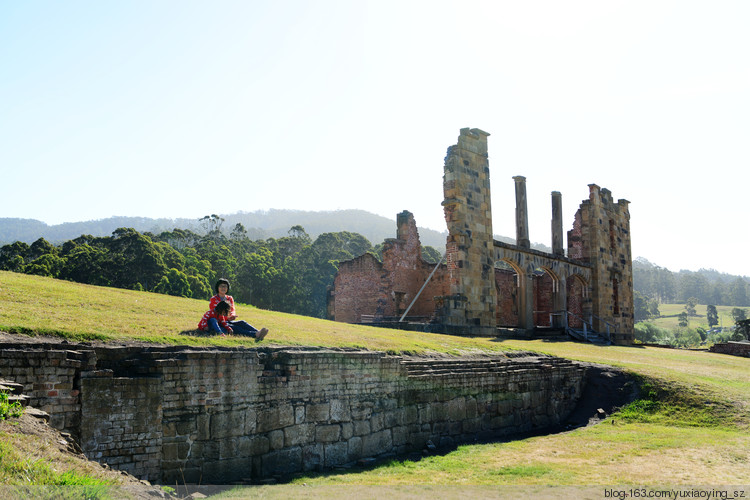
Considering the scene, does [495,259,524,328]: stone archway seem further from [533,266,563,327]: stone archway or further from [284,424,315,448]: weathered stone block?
[284,424,315,448]: weathered stone block

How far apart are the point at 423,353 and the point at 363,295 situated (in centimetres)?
1566

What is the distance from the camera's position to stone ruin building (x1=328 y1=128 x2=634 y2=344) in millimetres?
21328

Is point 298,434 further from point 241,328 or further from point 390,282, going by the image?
point 390,282

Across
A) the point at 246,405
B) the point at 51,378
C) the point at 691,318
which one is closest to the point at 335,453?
the point at 246,405

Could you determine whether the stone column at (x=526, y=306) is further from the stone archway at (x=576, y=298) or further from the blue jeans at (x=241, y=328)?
the blue jeans at (x=241, y=328)

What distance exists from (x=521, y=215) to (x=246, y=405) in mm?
20593

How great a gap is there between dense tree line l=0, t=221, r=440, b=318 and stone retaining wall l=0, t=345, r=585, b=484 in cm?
2030

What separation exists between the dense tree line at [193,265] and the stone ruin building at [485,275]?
A: 610cm

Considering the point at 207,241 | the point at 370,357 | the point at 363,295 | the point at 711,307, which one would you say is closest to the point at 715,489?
the point at 370,357

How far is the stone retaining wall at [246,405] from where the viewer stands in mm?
5809

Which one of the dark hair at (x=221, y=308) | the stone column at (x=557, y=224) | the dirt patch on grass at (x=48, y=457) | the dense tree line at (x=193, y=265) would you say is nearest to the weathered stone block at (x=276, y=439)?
the dark hair at (x=221, y=308)

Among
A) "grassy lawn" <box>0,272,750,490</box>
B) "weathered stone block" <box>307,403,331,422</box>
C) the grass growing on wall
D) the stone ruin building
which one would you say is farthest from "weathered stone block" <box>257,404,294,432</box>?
the stone ruin building

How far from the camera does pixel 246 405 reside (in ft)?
23.2

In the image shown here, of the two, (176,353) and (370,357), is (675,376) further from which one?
(176,353)
